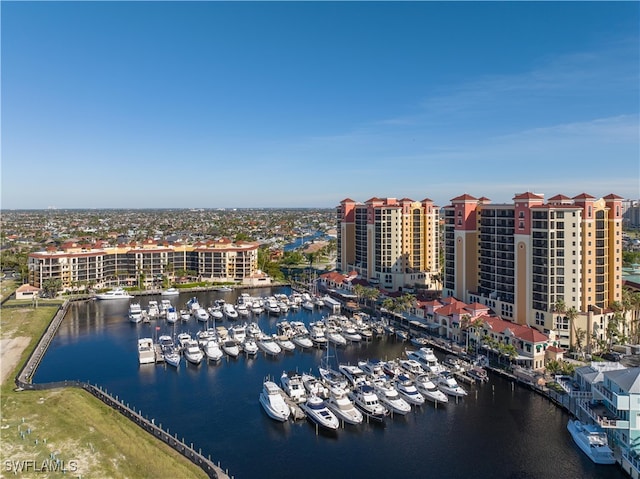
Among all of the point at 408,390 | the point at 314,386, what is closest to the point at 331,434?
the point at 314,386

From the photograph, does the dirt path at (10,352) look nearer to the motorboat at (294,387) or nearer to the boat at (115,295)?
Answer: the motorboat at (294,387)

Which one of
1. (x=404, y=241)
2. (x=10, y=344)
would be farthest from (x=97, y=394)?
(x=404, y=241)

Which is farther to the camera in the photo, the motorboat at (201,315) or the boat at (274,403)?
the motorboat at (201,315)

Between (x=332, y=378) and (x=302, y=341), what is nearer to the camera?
(x=332, y=378)

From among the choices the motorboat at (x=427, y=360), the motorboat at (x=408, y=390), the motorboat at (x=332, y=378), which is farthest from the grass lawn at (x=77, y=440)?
the motorboat at (x=427, y=360)

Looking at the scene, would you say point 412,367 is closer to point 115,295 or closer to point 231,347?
point 231,347
